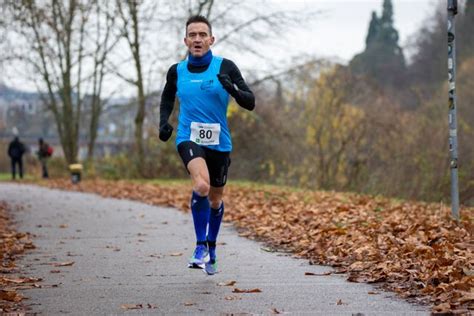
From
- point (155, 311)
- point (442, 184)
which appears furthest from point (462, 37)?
point (155, 311)

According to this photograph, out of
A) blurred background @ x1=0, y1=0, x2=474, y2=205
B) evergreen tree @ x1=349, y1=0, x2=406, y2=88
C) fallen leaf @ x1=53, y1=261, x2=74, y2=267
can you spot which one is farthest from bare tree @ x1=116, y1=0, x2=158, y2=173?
evergreen tree @ x1=349, y1=0, x2=406, y2=88

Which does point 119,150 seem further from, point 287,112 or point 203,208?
point 203,208

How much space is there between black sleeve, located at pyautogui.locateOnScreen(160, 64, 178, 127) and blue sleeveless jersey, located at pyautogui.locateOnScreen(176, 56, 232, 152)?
117mm

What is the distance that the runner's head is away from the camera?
755cm

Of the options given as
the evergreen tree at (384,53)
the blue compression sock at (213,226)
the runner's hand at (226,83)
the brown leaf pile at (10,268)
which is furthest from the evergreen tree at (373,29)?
the runner's hand at (226,83)

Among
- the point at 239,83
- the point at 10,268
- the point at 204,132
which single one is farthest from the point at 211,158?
the point at 10,268

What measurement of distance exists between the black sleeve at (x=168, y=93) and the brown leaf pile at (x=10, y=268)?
175cm

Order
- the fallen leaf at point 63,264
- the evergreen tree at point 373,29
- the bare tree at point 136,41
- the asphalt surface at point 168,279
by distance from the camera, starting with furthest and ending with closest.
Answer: the evergreen tree at point 373,29 < the bare tree at point 136,41 < the fallen leaf at point 63,264 < the asphalt surface at point 168,279

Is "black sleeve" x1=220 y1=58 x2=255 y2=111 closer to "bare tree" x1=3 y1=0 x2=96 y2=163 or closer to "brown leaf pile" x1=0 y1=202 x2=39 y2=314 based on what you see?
"brown leaf pile" x1=0 y1=202 x2=39 y2=314

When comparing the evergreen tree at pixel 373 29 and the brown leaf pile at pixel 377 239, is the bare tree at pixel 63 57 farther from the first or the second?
the evergreen tree at pixel 373 29

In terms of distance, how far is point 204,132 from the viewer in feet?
24.8

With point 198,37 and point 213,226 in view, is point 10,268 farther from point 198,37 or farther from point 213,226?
point 198,37

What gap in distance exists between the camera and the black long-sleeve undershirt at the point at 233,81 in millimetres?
7598

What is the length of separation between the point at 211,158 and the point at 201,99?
1.70 feet
